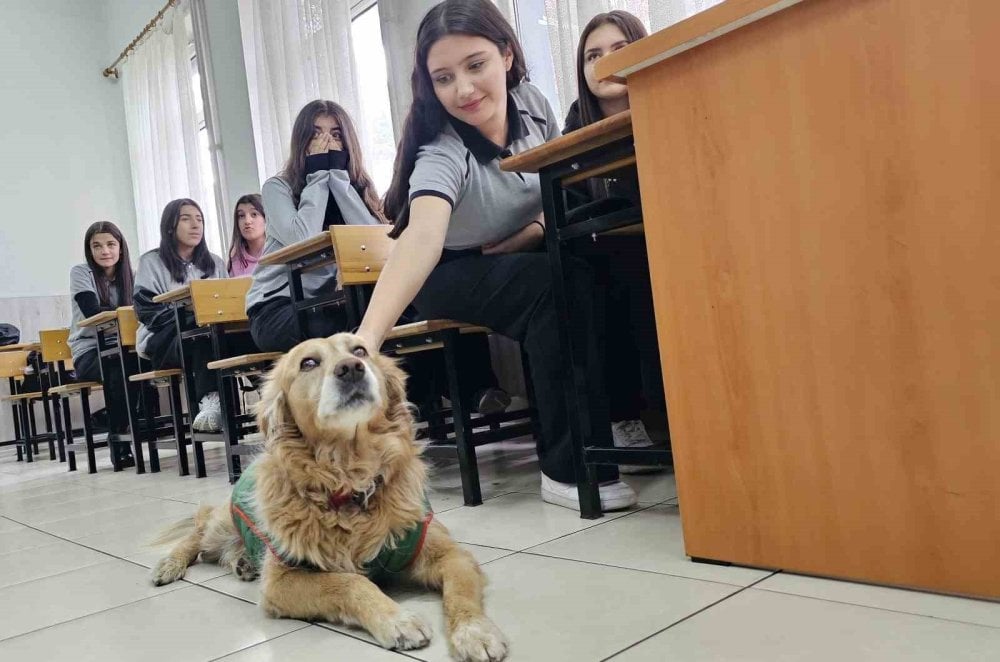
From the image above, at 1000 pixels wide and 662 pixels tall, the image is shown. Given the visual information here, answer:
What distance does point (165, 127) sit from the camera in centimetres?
741

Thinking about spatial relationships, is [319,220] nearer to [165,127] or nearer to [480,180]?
[480,180]

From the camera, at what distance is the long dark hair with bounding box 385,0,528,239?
2.13 meters

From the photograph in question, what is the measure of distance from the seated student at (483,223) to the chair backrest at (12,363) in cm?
535

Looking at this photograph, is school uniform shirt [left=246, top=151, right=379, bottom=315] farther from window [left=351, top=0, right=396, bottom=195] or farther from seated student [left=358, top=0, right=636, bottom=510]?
window [left=351, top=0, right=396, bottom=195]

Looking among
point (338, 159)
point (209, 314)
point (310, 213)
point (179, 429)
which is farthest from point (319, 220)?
point (179, 429)

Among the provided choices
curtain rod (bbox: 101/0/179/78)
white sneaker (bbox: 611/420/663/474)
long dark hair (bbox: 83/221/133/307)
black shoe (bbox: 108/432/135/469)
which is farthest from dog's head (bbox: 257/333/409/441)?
curtain rod (bbox: 101/0/179/78)

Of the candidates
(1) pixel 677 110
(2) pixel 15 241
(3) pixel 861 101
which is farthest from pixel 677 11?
(2) pixel 15 241

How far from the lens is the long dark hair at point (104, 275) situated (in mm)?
5051

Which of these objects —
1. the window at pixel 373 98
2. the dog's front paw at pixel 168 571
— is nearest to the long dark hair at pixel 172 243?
the window at pixel 373 98

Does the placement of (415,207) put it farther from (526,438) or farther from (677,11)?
(526,438)

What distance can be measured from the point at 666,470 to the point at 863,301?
1.37 meters

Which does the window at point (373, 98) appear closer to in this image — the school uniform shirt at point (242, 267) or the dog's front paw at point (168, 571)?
the school uniform shirt at point (242, 267)

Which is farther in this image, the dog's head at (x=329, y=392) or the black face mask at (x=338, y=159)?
the black face mask at (x=338, y=159)

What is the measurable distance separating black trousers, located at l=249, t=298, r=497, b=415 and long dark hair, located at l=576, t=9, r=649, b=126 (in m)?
0.98
